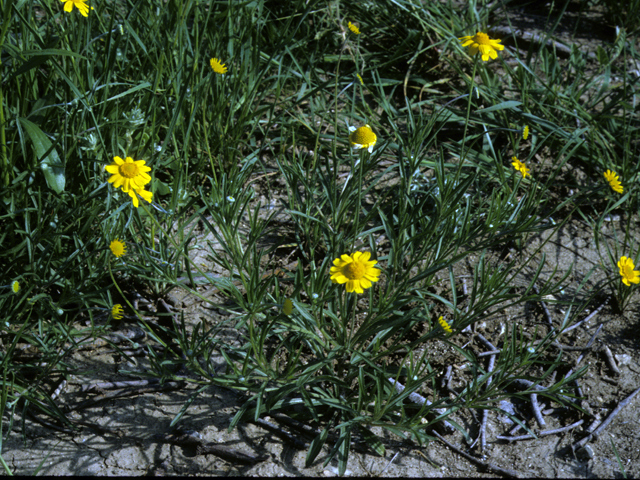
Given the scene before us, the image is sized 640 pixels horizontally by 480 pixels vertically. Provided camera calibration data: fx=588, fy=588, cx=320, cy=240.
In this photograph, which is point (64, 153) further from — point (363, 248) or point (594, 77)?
point (594, 77)

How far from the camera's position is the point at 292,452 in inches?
62.4

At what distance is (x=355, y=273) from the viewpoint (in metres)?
1.38

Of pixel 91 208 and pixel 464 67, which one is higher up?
pixel 464 67

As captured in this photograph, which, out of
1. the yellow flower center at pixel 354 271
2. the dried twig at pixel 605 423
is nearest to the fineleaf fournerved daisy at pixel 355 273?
the yellow flower center at pixel 354 271

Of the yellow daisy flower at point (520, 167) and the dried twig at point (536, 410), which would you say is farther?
the yellow daisy flower at point (520, 167)

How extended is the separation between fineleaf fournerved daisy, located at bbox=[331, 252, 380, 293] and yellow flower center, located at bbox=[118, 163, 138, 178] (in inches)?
20.4

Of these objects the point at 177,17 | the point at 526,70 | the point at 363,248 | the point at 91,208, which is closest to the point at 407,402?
the point at 363,248

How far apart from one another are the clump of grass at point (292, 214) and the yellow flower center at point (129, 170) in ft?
0.08

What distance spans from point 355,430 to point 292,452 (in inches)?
7.3

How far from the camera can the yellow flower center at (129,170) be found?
54.0 inches

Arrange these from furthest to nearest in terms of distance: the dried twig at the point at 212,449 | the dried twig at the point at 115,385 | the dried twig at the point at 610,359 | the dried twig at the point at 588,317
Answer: the dried twig at the point at 588,317 < the dried twig at the point at 610,359 < the dried twig at the point at 115,385 < the dried twig at the point at 212,449

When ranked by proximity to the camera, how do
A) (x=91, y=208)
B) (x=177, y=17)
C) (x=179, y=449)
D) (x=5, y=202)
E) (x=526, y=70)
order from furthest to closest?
(x=526, y=70) < (x=177, y=17) < (x=91, y=208) < (x=5, y=202) < (x=179, y=449)

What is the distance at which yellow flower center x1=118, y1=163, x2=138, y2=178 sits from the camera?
1.37m

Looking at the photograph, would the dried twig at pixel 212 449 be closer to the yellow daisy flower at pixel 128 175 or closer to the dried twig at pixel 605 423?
the yellow daisy flower at pixel 128 175
